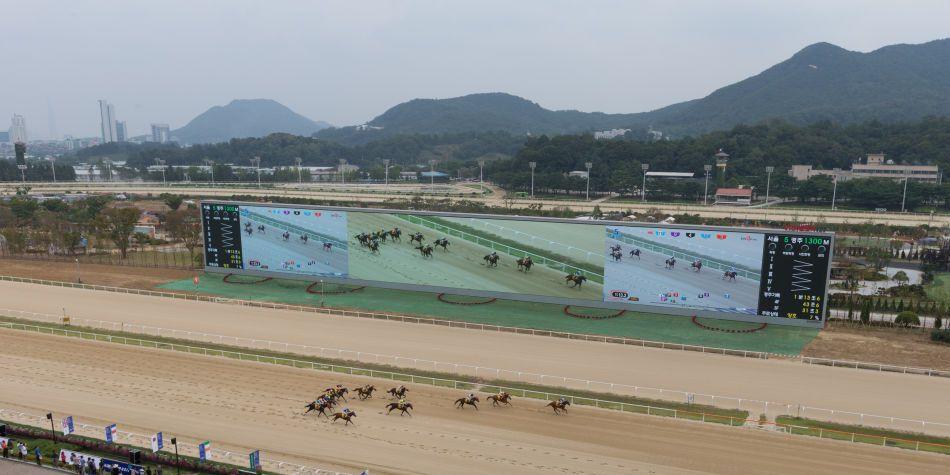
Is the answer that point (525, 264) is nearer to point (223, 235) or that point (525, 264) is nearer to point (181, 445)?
point (181, 445)

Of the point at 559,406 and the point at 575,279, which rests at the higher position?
Result: the point at 575,279

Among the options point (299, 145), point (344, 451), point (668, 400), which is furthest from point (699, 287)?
point (299, 145)

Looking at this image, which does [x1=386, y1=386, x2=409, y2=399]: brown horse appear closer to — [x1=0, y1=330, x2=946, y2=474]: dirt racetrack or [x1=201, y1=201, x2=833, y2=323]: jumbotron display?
[x1=0, y1=330, x2=946, y2=474]: dirt racetrack

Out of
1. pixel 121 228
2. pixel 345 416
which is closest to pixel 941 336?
pixel 345 416

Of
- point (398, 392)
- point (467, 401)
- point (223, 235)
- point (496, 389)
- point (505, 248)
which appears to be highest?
point (505, 248)

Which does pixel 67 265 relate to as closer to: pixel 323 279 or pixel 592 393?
pixel 323 279

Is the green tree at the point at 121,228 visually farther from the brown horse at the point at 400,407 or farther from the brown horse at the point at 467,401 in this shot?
the brown horse at the point at 467,401
